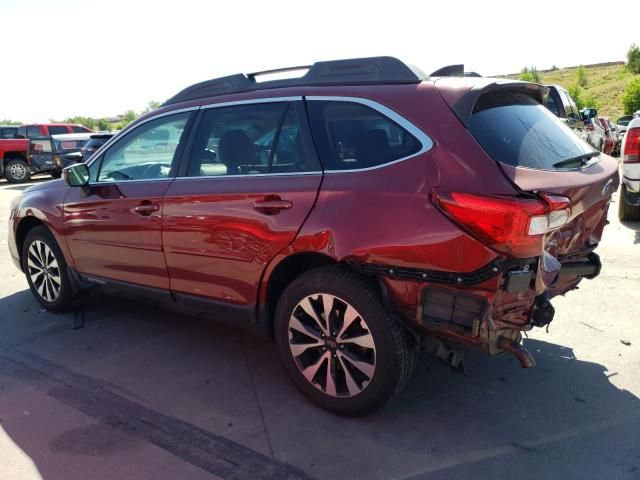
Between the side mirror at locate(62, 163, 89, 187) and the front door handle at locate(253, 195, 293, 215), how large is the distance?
5.97 feet

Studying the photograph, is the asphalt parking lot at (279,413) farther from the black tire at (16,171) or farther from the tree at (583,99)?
the tree at (583,99)

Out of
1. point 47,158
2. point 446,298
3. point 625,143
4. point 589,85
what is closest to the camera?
point 446,298

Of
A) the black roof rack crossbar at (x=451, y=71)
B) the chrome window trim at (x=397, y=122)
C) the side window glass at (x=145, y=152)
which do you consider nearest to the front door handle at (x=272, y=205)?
the chrome window trim at (x=397, y=122)

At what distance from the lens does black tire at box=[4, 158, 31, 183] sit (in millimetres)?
17903

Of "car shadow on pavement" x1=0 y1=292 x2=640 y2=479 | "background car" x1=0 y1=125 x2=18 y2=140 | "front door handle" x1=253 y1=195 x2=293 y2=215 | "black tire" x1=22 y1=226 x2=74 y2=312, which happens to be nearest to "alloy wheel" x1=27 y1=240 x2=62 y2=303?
"black tire" x1=22 y1=226 x2=74 y2=312

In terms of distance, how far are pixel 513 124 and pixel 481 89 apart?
0.94ft

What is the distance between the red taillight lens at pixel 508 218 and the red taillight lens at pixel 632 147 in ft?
15.5

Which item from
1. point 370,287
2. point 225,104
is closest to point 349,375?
point 370,287

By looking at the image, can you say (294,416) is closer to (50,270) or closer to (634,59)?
(50,270)

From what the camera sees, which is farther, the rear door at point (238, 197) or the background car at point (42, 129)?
the background car at point (42, 129)

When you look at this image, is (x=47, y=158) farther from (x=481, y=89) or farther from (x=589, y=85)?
(x=589, y=85)

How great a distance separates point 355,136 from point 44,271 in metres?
3.38

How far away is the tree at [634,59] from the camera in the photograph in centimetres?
4570

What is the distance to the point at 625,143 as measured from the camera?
668cm
